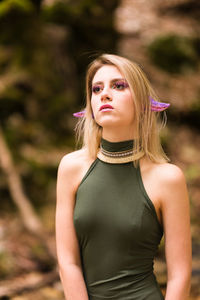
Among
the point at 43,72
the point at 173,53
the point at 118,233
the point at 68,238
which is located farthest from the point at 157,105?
the point at 173,53

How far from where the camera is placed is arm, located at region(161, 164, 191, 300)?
5.44 ft

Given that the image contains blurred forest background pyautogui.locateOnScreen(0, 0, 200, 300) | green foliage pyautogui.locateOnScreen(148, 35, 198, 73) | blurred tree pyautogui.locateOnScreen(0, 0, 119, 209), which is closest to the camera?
blurred forest background pyautogui.locateOnScreen(0, 0, 200, 300)

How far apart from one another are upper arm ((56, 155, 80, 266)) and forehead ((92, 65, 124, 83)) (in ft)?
1.52

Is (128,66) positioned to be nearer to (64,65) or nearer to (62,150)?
(62,150)

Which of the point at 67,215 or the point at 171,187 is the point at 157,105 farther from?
the point at 67,215

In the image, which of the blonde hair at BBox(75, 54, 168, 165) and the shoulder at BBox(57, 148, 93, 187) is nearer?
the blonde hair at BBox(75, 54, 168, 165)

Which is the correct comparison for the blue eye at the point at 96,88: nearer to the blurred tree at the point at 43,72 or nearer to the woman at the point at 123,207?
the woman at the point at 123,207

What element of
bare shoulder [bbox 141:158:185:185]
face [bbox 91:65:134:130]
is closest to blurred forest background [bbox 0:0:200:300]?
face [bbox 91:65:134:130]

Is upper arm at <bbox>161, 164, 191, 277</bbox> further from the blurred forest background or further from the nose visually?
the blurred forest background

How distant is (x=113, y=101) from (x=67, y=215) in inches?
24.9

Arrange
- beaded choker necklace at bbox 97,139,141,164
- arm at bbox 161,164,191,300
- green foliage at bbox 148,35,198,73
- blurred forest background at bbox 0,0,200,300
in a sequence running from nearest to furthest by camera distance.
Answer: arm at bbox 161,164,191,300, beaded choker necklace at bbox 97,139,141,164, blurred forest background at bbox 0,0,200,300, green foliage at bbox 148,35,198,73

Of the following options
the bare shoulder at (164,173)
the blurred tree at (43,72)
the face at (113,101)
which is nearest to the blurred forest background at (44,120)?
the blurred tree at (43,72)

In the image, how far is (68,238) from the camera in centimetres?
177

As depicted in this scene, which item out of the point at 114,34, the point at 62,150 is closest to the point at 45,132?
the point at 62,150
